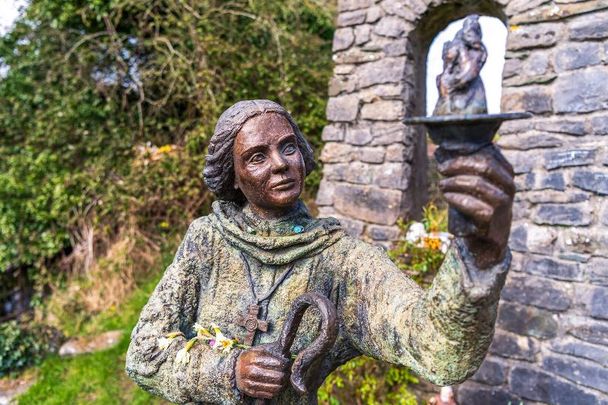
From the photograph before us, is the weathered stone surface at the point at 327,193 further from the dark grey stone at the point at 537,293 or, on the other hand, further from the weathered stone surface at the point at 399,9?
the dark grey stone at the point at 537,293

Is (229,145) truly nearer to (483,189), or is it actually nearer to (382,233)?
(483,189)

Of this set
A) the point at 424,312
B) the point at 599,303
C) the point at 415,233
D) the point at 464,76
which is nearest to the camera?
the point at 464,76

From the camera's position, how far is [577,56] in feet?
10.5

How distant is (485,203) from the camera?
936mm

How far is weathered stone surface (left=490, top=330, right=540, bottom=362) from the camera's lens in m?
3.35

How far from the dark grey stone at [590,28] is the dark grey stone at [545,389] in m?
2.28

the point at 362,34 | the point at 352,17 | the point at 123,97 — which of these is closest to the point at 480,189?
the point at 362,34

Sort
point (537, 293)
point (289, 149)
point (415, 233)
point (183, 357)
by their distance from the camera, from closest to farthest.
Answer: point (183, 357), point (289, 149), point (537, 293), point (415, 233)

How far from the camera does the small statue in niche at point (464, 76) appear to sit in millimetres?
920

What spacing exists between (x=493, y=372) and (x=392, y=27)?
9.39 feet

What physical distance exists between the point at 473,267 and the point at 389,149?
10.3 ft

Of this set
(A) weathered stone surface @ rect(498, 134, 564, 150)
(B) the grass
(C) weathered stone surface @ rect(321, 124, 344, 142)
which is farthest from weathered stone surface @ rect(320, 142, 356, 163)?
(B) the grass

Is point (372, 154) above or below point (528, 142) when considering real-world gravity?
below

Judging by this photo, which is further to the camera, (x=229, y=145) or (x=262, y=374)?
(x=229, y=145)
